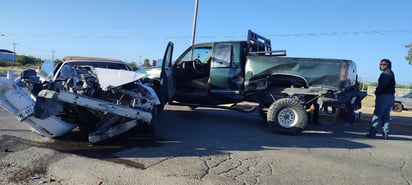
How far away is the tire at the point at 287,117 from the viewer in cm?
779

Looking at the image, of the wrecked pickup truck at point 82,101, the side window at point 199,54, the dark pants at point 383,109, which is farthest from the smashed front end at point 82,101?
the dark pants at point 383,109

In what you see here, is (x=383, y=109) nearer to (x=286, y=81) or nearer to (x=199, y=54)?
(x=286, y=81)

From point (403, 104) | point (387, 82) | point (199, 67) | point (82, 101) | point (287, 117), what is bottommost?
point (403, 104)

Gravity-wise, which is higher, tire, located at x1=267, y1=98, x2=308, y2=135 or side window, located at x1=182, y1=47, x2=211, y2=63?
side window, located at x1=182, y1=47, x2=211, y2=63

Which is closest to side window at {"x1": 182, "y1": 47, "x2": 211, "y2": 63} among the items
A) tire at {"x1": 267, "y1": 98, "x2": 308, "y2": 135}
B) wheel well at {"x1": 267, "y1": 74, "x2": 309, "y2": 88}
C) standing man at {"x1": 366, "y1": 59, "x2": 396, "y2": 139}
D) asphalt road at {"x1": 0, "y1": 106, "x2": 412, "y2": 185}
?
wheel well at {"x1": 267, "y1": 74, "x2": 309, "y2": 88}

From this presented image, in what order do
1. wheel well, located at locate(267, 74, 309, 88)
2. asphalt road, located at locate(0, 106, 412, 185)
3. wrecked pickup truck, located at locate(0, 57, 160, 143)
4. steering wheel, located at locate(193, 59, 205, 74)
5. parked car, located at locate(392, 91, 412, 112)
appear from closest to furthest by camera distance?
asphalt road, located at locate(0, 106, 412, 185)
wrecked pickup truck, located at locate(0, 57, 160, 143)
wheel well, located at locate(267, 74, 309, 88)
steering wheel, located at locate(193, 59, 205, 74)
parked car, located at locate(392, 91, 412, 112)

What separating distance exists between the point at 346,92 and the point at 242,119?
10.4 ft

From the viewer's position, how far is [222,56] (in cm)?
905

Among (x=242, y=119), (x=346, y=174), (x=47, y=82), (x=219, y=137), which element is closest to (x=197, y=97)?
(x=242, y=119)

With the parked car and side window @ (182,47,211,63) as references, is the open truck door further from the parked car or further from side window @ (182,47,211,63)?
the parked car

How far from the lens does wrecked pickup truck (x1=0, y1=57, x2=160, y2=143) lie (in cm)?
527

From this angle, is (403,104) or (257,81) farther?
(403,104)

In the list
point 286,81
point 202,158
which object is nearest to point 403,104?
point 286,81

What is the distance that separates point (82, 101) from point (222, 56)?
4426 millimetres
